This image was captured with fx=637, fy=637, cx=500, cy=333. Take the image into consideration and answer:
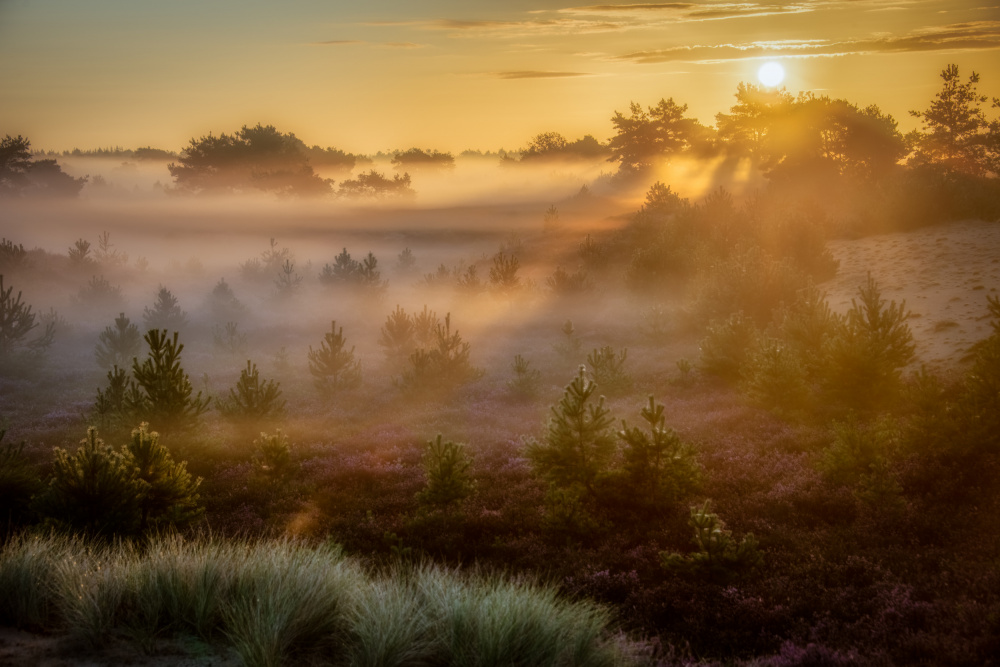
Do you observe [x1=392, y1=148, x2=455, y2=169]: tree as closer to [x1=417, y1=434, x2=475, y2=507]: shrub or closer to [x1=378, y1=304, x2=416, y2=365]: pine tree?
[x1=378, y1=304, x2=416, y2=365]: pine tree

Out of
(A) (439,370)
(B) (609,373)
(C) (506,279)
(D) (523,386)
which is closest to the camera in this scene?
(B) (609,373)

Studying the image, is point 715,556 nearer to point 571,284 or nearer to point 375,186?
point 571,284

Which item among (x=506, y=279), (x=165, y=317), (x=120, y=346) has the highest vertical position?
(x=506, y=279)

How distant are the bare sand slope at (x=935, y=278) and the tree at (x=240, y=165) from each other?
168 feet

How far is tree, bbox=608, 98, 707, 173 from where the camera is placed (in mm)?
58469

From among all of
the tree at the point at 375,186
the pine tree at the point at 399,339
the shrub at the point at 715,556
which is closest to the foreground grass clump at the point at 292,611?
the shrub at the point at 715,556

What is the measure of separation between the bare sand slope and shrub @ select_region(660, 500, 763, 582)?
10722 mm

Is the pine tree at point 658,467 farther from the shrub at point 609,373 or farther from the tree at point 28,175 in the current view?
the tree at point 28,175

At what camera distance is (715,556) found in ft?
24.9

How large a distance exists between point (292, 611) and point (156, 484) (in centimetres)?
410

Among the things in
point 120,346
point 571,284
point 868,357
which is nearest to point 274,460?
point 868,357

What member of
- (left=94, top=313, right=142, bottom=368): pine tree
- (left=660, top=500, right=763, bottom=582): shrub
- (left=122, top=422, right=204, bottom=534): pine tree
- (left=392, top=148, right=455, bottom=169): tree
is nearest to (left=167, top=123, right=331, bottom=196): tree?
(left=392, top=148, right=455, bottom=169): tree

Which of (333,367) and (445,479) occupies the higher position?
(333,367)

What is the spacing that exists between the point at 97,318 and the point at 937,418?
35288 mm
